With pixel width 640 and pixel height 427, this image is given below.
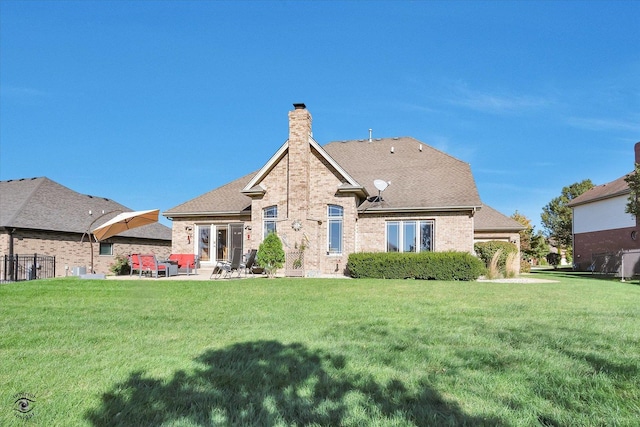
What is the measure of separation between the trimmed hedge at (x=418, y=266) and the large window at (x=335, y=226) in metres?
2.21

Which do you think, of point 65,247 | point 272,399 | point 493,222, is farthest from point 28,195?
point 272,399

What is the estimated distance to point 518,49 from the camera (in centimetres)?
1773

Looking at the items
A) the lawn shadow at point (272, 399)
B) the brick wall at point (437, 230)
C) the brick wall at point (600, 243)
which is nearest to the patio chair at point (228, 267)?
the brick wall at point (437, 230)

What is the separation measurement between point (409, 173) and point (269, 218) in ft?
26.2

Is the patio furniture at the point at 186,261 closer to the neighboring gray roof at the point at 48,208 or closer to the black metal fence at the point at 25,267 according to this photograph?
the neighboring gray roof at the point at 48,208

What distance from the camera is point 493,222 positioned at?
26312mm

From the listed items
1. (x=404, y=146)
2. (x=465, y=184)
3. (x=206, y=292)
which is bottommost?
(x=206, y=292)

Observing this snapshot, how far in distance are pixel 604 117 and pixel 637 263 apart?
A: 9.01m

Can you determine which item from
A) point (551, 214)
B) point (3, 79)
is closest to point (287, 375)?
point (3, 79)

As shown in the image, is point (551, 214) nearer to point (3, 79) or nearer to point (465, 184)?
point (465, 184)

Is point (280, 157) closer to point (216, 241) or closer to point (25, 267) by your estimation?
point (216, 241)

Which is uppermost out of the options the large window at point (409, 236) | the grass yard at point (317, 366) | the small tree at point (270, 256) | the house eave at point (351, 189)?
the house eave at point (351, 189)

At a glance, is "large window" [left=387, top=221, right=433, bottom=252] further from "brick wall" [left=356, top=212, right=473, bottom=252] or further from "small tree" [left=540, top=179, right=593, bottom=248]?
"small tree" [left=540, top=179, right=593, bottom=248]

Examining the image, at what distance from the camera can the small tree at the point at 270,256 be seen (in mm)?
17609
